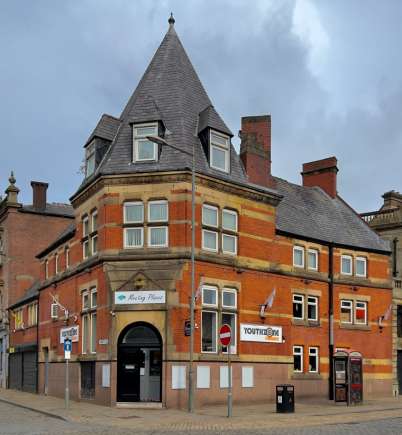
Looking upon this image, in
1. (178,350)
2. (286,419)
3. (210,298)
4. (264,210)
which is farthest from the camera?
(264,210)

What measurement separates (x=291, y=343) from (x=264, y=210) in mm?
6750

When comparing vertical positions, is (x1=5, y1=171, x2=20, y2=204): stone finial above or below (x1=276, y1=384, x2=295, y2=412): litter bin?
above

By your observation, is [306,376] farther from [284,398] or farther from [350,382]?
[284,398]

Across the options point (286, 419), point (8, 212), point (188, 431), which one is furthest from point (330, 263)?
point (8, 212)

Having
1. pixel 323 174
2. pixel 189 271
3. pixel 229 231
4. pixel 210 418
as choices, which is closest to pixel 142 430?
pixel 210 418

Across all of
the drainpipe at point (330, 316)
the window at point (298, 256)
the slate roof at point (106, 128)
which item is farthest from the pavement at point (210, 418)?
the slate roof at point (106, 128)

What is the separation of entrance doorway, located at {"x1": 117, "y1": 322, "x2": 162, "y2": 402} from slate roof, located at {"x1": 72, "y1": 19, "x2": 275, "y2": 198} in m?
7.03

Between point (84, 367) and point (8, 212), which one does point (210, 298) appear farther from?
point (8, 212)

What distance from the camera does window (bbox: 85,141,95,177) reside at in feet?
112

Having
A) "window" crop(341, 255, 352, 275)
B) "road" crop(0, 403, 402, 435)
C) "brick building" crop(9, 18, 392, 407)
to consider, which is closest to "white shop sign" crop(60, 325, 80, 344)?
"brick building" crop(9, 18, 392, 407)

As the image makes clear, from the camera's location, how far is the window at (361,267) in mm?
39919

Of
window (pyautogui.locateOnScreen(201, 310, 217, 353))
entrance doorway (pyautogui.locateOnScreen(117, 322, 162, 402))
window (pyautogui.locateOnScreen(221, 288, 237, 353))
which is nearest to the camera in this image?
entrance doorway (pyautogui.locateOnScreen(117, 322, 162, 402))

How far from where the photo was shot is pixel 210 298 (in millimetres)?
31484

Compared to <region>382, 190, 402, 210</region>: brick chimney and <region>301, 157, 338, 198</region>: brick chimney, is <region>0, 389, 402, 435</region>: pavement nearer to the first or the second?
<region>301, 157, 338, 198</region>: brick chimney
